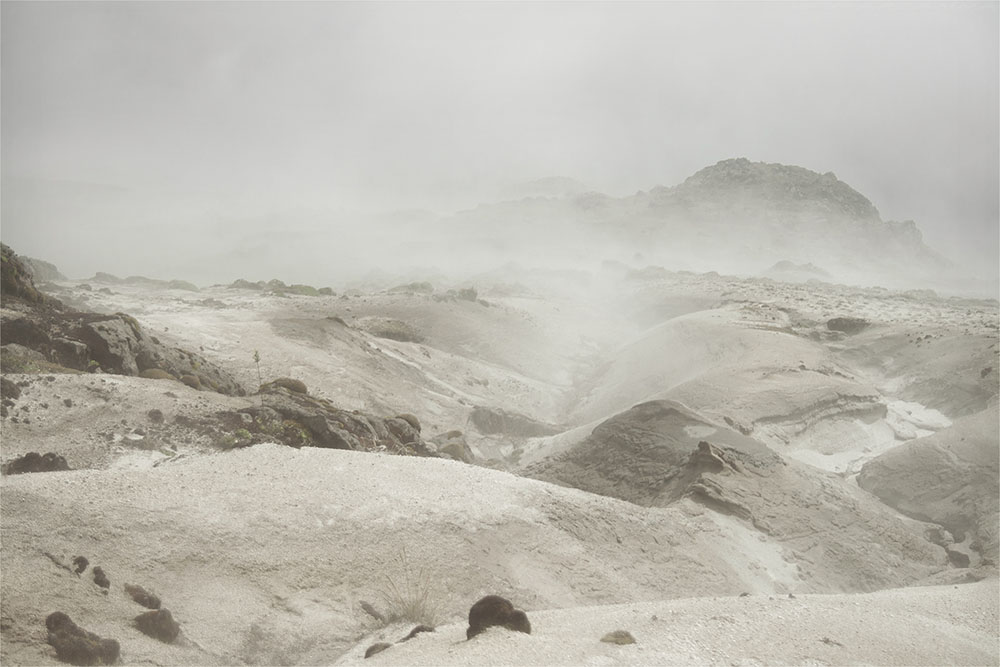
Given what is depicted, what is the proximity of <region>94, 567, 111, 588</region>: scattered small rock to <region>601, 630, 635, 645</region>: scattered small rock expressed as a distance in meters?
5.18

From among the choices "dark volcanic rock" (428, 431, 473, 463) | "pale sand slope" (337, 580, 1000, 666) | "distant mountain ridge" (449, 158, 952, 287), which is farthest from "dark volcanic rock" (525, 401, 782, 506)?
"distant mountain ridge" (449, 158, 952, 287)

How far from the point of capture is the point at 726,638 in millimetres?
6504

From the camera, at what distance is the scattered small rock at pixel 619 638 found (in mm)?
6137

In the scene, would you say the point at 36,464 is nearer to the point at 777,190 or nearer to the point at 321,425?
the point at 321,425

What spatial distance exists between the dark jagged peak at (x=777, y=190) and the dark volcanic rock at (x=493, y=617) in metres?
109

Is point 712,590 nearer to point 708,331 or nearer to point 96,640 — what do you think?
point 96,640

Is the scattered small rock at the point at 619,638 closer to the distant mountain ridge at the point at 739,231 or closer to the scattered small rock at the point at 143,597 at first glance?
the scattered small rock at the point at 143,597

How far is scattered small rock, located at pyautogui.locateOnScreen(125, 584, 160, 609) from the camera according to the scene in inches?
286

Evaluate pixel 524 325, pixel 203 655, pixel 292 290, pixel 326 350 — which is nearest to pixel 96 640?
pixel 203 655

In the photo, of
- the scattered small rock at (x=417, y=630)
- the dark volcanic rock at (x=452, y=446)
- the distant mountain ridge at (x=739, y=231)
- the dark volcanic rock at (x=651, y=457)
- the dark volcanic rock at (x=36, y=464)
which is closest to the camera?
the scattered small rock at (x=417, y=630)

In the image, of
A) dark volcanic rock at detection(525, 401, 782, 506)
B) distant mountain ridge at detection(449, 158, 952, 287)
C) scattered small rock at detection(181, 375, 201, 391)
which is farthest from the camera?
distant mountain ridge at detection(449, 158, 952, 287)

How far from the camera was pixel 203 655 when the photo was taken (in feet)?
22.7

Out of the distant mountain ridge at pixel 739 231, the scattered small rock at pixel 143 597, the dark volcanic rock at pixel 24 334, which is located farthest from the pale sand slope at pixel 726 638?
the distant mountain ridge at pixel 739 231

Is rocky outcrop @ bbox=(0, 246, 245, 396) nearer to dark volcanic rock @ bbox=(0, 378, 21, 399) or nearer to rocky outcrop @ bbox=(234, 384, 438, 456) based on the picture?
dark volcanic rock @ bbox=(0, 378, 21, 399)
